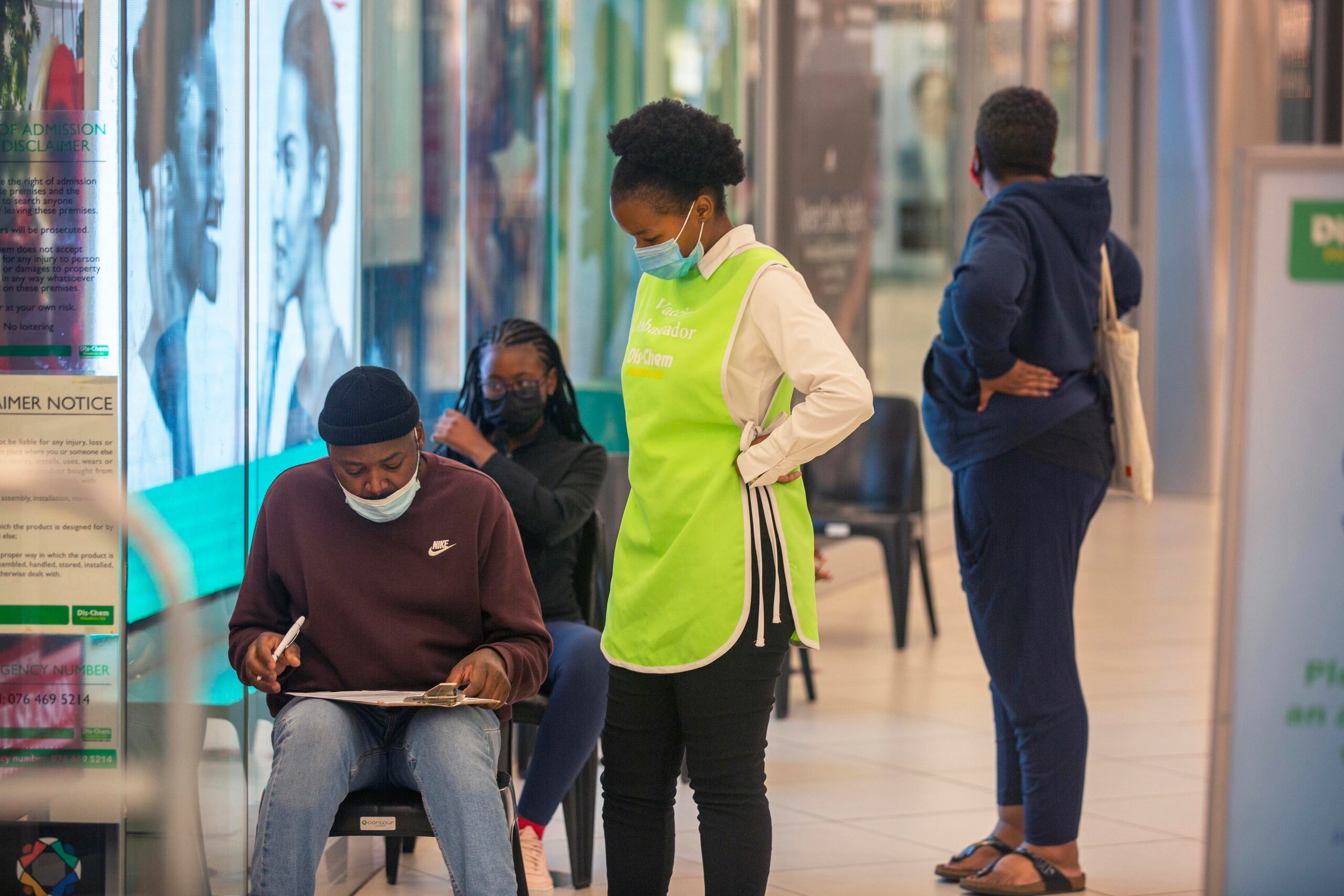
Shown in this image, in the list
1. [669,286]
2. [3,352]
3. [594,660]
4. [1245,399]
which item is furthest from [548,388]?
[1245,399]

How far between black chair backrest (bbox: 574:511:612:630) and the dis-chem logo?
1.24 meters

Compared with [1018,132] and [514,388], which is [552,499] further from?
[1018,132]

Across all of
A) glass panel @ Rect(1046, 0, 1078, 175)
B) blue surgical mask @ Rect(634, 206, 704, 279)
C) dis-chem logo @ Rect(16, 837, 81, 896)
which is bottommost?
dis-chem logo @ Rect(16, 837, 81, 896)

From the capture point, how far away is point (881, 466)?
627 centimetres

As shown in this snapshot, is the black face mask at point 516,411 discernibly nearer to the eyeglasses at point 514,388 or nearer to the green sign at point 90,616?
the eyeglasses at point 514,388

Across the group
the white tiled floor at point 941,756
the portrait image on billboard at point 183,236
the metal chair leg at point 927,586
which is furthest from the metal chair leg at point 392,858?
the metal chair leg at point 927,586

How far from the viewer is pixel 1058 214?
3188 mm

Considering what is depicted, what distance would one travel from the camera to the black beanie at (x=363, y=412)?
2.49m

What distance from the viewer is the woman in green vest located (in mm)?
2414

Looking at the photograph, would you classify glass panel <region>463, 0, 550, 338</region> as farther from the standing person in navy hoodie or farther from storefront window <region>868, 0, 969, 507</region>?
storefront window <region>868, 0, 969, 507</region>

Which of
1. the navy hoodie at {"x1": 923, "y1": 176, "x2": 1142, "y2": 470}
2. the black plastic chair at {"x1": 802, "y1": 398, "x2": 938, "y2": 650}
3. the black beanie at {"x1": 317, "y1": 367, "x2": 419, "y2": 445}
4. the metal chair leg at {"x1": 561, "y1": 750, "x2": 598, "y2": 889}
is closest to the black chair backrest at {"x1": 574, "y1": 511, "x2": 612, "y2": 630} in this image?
the metal chair leg at {"x1": 561, "y1": 750, "x2": 598, "y2": 889}

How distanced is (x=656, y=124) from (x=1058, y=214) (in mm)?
1118

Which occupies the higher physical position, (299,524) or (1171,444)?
(299,524)

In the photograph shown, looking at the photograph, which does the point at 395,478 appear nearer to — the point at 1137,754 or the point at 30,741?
the point at 30,741
